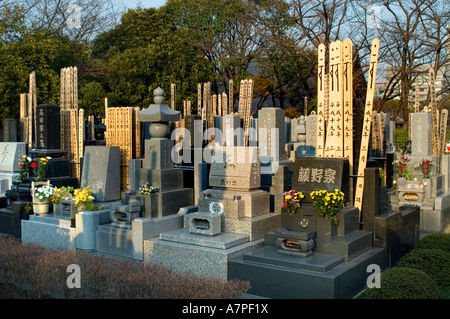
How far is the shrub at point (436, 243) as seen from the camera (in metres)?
7.46

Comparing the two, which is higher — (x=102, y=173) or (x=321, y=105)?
(x=321, y=105)

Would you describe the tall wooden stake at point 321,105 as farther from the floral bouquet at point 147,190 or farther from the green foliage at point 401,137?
the green foliage at point 401,137

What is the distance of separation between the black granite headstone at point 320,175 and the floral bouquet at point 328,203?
0.80 feet

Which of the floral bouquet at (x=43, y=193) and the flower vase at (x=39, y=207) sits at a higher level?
the floral bouquet at (x=43, y=193)

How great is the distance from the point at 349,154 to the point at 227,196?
2120 millimetres

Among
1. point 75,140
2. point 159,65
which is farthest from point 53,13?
point 75,140

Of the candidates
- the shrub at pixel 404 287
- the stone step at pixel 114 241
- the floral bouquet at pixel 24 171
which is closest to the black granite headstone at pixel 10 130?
the floral bouquet at pixel 24 171

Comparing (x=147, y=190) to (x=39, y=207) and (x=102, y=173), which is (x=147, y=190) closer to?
(x=102, y=173)

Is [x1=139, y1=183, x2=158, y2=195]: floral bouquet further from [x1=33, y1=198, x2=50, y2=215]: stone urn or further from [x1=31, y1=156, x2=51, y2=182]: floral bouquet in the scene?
[x1=31, y1=156, x2=51, y2=182]: floral bouquet

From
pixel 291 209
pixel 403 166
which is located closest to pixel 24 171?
pixel 291 209

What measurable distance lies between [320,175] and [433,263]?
2030 millimetres

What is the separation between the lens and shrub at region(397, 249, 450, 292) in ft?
21.3

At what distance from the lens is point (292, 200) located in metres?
6.79

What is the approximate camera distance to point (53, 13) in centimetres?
2666
